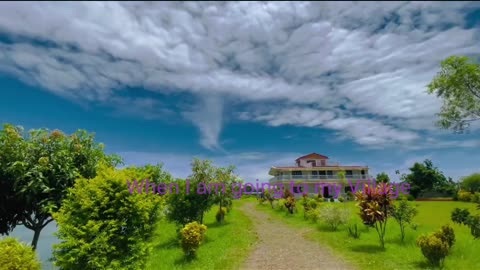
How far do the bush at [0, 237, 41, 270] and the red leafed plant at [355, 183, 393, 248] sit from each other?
13291 mm

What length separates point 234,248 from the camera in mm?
16062

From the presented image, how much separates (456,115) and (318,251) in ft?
37.5

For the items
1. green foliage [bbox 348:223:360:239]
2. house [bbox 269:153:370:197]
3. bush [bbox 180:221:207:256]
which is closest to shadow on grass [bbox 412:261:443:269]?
green foliage [bbox 348:223:360:239]

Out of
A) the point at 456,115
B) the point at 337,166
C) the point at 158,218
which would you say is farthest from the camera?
the point at 337,166

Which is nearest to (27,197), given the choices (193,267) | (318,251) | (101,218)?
(101,218)

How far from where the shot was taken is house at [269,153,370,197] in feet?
172

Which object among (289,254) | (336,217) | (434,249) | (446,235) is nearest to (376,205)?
(446,235)

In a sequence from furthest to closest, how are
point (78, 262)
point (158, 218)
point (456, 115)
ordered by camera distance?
1. point (456, 115)
2. point (158, 218)
3. point (78, 262)

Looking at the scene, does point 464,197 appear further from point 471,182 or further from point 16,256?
point 16,256

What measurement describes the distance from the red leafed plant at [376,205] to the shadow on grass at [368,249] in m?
0.45

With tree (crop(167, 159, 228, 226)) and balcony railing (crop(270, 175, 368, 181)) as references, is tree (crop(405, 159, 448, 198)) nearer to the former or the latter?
balcony railing (crop(270, 175, 368, 181))

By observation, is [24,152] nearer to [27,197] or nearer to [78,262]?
[27,197]

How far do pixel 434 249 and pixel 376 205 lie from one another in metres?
4.00

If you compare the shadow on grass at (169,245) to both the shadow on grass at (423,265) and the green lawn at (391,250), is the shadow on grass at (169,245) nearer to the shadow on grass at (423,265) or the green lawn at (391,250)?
the green lawn at (391,250)
